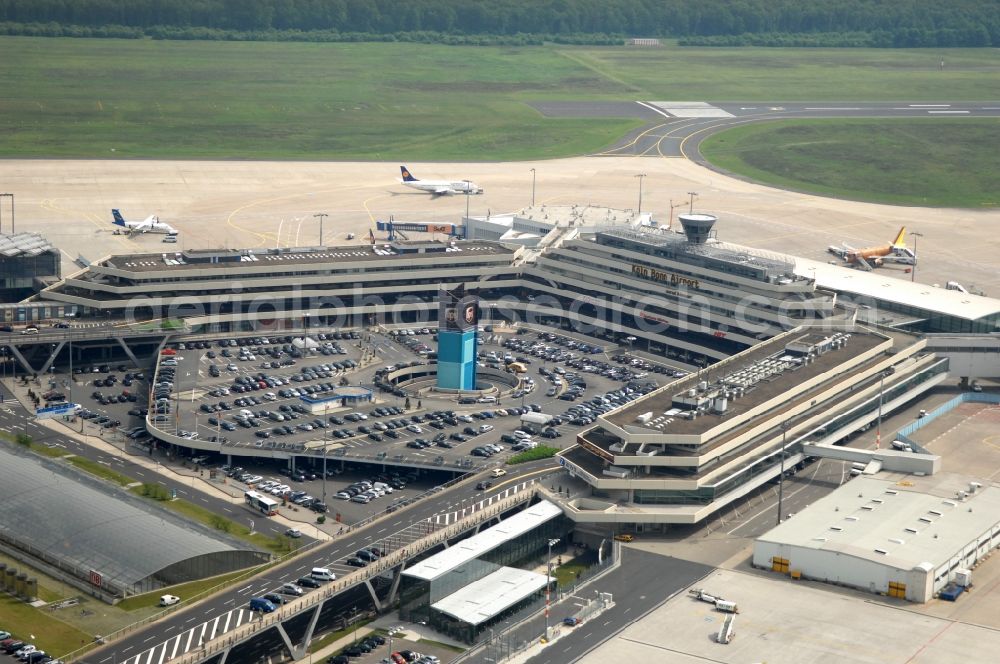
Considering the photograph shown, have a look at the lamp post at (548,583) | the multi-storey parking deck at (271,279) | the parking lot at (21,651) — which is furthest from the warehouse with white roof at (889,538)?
the multi-storey parking deck at (271,279)

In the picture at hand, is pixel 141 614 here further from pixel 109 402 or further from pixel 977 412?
pixel 977 412

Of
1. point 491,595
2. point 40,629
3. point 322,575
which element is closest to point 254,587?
point 322,575

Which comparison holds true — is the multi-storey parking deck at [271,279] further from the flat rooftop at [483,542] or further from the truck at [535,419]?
the flat rooftop at [483,542]

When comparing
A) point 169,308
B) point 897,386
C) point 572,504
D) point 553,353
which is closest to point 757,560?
point 572,504

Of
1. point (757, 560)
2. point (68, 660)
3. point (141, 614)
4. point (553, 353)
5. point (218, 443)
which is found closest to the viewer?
point (68, 660)

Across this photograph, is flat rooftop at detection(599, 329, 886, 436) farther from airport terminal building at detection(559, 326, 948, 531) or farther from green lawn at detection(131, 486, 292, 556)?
green lawn at detection(131, 486, 292, 556)
